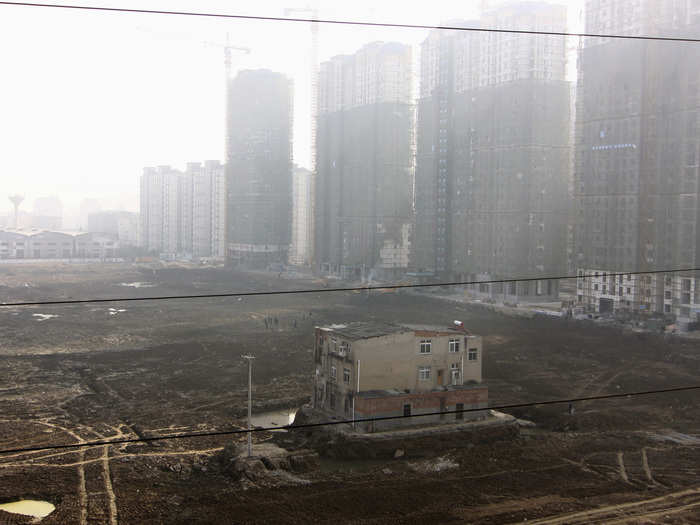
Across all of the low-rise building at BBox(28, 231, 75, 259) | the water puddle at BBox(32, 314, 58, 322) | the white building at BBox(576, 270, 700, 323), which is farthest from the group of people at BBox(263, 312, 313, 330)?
the low-rise building at BBox(28, 231, 75, 259)

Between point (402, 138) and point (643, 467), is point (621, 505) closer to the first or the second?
point (643, 467)

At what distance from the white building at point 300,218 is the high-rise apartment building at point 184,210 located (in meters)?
6.53

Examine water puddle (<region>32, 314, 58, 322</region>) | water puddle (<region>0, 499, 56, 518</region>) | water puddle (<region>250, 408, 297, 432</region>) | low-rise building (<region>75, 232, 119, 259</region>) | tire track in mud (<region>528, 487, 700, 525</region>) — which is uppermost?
low-rise building (<region>75, 232, 119, 259</region>)

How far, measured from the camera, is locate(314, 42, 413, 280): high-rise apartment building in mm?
42875

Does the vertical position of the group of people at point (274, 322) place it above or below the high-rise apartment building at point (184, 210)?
below

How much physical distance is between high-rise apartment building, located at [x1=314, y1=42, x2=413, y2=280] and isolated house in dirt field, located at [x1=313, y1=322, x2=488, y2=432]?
30043mm

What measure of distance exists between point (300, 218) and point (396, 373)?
49530 mm

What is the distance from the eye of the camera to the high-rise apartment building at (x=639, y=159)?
25016mm

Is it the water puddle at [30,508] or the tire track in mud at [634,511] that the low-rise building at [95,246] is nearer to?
the water puddle at [30,508]

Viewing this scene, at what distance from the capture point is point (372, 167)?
4344 cm

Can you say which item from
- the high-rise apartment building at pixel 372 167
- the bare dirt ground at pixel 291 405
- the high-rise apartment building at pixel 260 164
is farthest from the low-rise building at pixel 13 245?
the bare dirt ground at pixel 291 405

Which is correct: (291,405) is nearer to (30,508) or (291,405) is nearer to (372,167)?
(30,508)

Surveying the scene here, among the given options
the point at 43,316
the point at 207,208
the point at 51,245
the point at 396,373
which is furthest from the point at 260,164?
the point at 396,373

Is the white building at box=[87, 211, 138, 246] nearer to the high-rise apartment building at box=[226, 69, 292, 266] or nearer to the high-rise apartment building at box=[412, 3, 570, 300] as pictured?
the high-rise apartment building at box=[226, 69, 292, 266]
